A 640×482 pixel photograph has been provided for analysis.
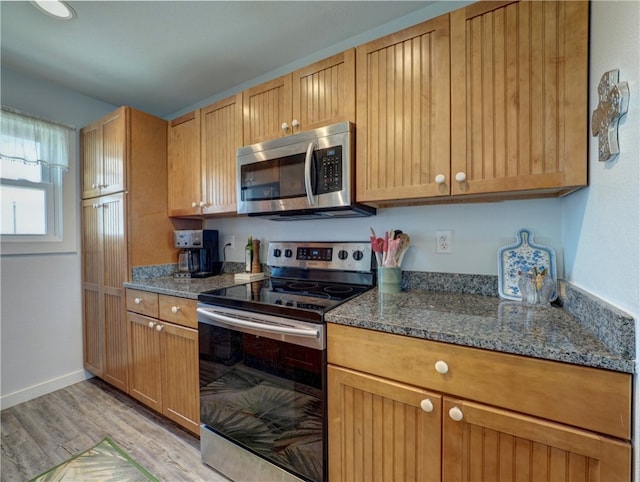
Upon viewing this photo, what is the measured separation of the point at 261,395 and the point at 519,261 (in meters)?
1.35

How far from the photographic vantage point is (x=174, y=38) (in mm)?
1661

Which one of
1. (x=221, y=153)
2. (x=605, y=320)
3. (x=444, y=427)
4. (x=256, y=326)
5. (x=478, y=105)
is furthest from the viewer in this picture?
(x=221, y=153)

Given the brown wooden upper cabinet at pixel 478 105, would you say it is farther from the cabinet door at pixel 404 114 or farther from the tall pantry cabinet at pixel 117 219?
the tall pantry cabinet at pixel 117 219

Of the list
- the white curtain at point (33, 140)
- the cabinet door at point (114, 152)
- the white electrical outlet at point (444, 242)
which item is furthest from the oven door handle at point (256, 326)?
the white curtain at point (33, 140)

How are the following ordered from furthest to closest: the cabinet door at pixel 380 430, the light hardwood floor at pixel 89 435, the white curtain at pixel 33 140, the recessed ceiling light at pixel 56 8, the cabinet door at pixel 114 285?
1. the cabinet door at pixel 114 285
2. the white curtain at pixel 33 140
3. the light hardwood floor at pixel 89 435
4. the recessed ceiling light at pixel 56 8
5. the cabinet door at pixel 380 430

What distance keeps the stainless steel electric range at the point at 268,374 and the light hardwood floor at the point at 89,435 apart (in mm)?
203

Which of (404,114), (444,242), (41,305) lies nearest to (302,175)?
(404,114)

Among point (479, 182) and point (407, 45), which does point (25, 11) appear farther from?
point (479, 182)

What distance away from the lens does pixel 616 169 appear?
780mm

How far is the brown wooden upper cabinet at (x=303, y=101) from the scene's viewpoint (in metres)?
1.43

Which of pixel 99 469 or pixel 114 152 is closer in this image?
pixel 99 469

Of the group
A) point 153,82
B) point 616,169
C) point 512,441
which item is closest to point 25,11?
point 153,82

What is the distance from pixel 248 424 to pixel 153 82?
2430mm

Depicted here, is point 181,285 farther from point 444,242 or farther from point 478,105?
point 478,105
